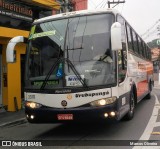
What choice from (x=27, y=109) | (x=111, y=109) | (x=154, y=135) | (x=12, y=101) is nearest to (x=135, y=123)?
(x=154, y=135)

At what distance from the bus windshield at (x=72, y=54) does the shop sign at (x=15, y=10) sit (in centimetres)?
626

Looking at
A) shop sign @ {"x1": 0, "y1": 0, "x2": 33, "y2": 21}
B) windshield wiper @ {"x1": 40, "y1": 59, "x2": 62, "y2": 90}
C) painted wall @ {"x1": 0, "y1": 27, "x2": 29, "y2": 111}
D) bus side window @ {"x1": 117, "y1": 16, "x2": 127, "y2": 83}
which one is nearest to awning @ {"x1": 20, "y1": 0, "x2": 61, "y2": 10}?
shop sign @ {"x1": 0, "y1": 0, "x2": 33, "y2": 21}

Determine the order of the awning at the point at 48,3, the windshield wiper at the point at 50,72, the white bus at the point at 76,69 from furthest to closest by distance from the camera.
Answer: the awning at the point at 48,3, the windshield wiper at the point at 50,72, the white bus at the point at 76,69

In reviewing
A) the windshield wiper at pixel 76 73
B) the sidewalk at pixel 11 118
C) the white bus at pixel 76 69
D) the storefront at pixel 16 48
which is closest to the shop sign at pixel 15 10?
the storefront at pixel 16 48

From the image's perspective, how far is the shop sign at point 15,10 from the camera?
15.6 meters

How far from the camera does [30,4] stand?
17.4 m

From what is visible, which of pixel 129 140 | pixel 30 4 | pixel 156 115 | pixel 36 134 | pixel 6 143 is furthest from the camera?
pixel 30 4

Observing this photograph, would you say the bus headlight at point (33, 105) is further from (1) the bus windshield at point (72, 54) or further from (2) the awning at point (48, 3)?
(2) the awning at point (48, 3)

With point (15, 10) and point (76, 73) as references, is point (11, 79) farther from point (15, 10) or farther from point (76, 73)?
point (76, 73)

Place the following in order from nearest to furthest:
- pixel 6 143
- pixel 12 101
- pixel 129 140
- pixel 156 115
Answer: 1. pixel 129 140
2. pixel 6 143
3. pixel 156 115
4. pixel 12 101

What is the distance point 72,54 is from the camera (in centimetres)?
912

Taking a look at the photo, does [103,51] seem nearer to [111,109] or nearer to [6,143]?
[111,109]

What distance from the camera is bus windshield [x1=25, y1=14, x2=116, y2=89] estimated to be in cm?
884

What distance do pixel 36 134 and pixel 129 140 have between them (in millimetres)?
2774
